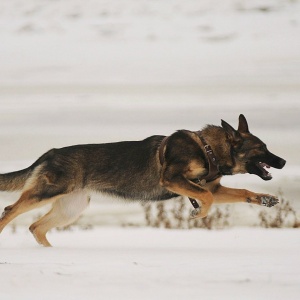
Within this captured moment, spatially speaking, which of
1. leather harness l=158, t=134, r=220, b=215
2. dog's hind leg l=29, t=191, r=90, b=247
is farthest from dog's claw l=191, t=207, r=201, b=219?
dog's hind leg l=29, t=191, r=90, b=247

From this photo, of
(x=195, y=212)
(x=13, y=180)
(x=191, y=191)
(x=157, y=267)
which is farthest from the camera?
(x=13, y=180)

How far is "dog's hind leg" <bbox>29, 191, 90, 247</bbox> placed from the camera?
8.65 m

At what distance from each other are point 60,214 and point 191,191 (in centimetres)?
136

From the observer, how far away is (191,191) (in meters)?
8.13

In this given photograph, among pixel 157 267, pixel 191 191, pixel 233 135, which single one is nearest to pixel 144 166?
pixel 191 191

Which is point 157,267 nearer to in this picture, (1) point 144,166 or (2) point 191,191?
(2) point 191,191

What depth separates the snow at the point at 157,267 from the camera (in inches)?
228

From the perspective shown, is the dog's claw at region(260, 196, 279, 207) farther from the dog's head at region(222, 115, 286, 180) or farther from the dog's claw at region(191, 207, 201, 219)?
the dog's claw at region(191, 207, 201, 219)

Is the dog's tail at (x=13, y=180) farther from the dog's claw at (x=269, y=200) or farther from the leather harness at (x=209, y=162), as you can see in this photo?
the dog's claw at (x=269, y=200)

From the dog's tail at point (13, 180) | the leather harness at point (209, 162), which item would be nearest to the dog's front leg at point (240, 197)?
the leather harness at point (209, 162)

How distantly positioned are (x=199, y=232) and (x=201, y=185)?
65 centimetres

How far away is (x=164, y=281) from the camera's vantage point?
19.9 feet

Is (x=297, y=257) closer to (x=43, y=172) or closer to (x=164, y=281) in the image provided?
(x=164, y=281)

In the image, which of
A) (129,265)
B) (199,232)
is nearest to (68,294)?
(129,265)
